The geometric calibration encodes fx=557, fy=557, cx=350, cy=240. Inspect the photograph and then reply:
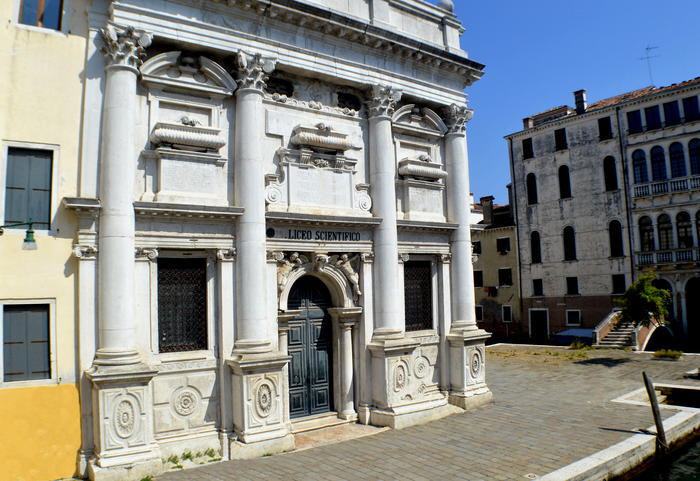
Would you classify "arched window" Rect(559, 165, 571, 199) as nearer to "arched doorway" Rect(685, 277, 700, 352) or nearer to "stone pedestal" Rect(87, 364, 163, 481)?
"arched doorway" Rect(685, 277, 700, 352)

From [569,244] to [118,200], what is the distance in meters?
30.1

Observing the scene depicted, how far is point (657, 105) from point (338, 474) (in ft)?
96.8

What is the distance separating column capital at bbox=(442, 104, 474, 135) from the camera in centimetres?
1556

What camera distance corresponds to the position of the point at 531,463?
1011 cm

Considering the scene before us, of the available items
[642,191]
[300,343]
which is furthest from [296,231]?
[642,191]

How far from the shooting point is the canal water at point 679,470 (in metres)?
10.9

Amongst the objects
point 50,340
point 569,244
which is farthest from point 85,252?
point 569,244

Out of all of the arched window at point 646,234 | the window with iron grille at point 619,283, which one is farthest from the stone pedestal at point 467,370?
the arched window at point 646,234

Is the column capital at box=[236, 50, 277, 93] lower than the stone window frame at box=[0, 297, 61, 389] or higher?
higher

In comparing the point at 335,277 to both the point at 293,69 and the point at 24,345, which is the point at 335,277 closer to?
the point at 293,69

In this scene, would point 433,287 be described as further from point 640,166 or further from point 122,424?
point 640,166

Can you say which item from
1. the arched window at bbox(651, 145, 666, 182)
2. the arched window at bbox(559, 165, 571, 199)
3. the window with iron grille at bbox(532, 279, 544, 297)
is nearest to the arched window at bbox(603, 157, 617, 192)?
the arched window at bbox(651, 145, 666, 182)

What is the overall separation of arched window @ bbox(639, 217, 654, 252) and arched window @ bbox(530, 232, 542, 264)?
602cm

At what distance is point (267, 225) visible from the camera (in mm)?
11984
